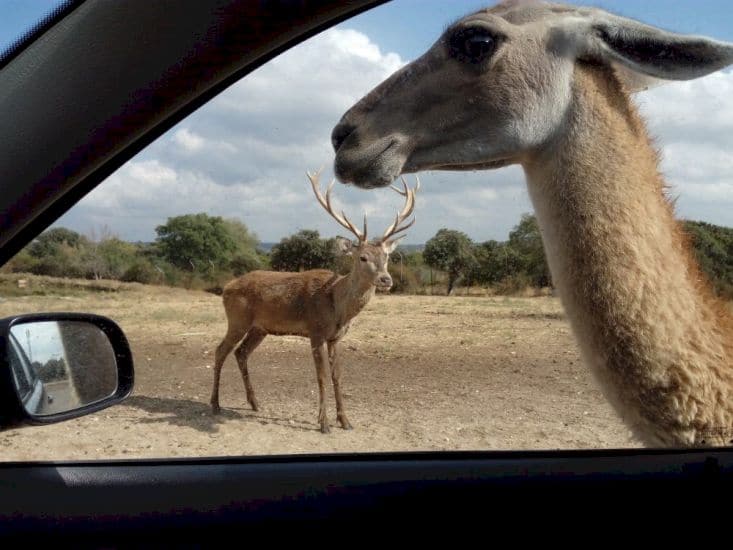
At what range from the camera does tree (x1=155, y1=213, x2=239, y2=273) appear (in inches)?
78.5

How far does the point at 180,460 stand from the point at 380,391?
867mm

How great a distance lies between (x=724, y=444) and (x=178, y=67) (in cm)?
180

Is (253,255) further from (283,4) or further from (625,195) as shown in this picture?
(625,195)

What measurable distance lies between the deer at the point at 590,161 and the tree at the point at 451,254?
0.83 ft

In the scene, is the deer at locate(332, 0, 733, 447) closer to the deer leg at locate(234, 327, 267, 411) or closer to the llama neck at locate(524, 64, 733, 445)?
the llama neck at locate(524, 64, 733, 445)

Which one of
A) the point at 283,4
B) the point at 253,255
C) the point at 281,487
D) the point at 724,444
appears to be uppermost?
the point at 283,4

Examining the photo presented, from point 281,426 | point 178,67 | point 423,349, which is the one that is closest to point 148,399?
point 281,426

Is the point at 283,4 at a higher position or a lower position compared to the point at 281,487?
higher

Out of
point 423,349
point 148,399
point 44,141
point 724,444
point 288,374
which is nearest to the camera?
point 44,141

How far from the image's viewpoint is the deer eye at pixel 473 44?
2.32 m

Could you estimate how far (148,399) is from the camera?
230cm

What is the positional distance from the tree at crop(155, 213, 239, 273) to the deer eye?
3.12 feet

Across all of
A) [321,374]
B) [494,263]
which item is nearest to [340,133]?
[494,263]

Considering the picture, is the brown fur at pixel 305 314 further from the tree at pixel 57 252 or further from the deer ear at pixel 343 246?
the tree at pixel 57 252
